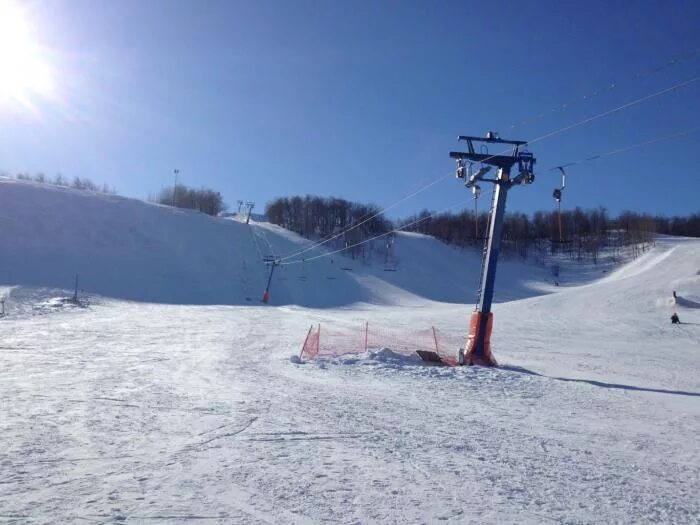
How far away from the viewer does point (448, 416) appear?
9.53 metres

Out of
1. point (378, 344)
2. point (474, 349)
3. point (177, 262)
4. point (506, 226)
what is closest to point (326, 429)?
point (474, 349)

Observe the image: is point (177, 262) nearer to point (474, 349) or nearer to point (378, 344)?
point (378, 344)

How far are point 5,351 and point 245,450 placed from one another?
37.9 ft

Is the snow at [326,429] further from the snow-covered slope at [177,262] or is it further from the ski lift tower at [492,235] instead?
the snow-covered slope at [177,262]

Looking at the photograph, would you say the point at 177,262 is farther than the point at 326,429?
Yes

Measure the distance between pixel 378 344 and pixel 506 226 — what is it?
87663mm

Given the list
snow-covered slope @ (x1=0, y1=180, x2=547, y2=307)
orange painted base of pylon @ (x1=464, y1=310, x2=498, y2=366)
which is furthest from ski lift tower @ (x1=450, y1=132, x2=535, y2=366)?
snow-covered slope @ (x1=0, y1=180, x2=547, y2=307)

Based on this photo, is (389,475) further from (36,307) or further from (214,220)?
(214,220)

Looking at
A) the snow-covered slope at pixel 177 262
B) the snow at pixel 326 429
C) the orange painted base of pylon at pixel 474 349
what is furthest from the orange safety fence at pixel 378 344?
the snow-covered slope at pixel 177 262

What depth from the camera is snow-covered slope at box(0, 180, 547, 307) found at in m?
52.7

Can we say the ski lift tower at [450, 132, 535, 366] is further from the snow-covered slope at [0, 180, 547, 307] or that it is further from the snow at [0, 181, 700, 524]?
the snow-covered slope at [0, 180, 547, 307]

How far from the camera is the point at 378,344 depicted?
2033 centimetres

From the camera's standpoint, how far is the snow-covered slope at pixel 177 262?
5266 centimetres

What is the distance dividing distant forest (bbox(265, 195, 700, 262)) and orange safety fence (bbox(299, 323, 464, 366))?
203ft
